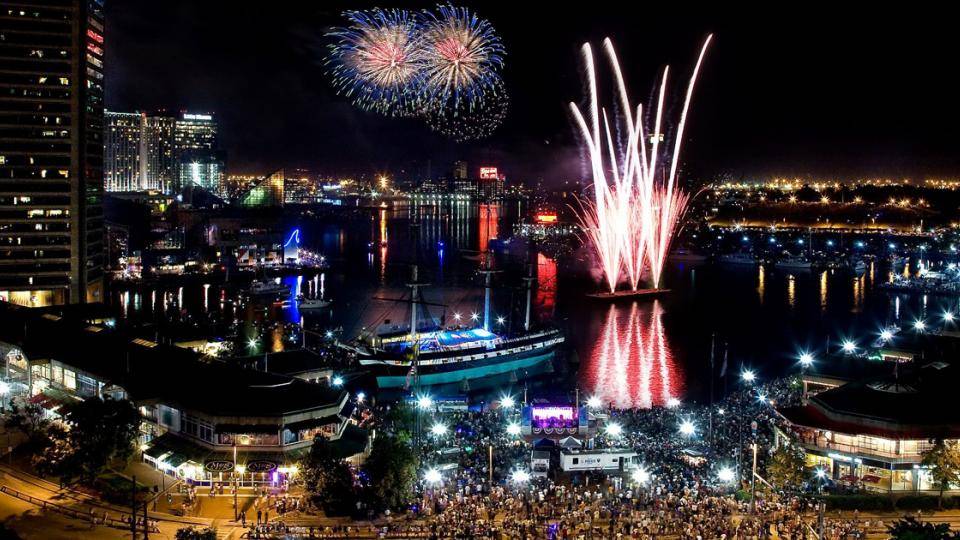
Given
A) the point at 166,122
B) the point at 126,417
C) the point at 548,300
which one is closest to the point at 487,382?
the point at 126,417

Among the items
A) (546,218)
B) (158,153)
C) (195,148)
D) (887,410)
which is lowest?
(887,410)

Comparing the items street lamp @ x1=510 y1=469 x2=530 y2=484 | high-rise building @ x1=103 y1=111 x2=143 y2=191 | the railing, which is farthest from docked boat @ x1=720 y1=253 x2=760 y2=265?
high-rise building @ x1=103 y1=111 x2=143 y2=191

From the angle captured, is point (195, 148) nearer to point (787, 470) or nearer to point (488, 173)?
point (488, 173)

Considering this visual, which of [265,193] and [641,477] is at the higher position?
[265,193]

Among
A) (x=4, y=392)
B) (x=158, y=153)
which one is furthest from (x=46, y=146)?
(x=158, y=153)

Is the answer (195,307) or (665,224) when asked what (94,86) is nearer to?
(195,307)
